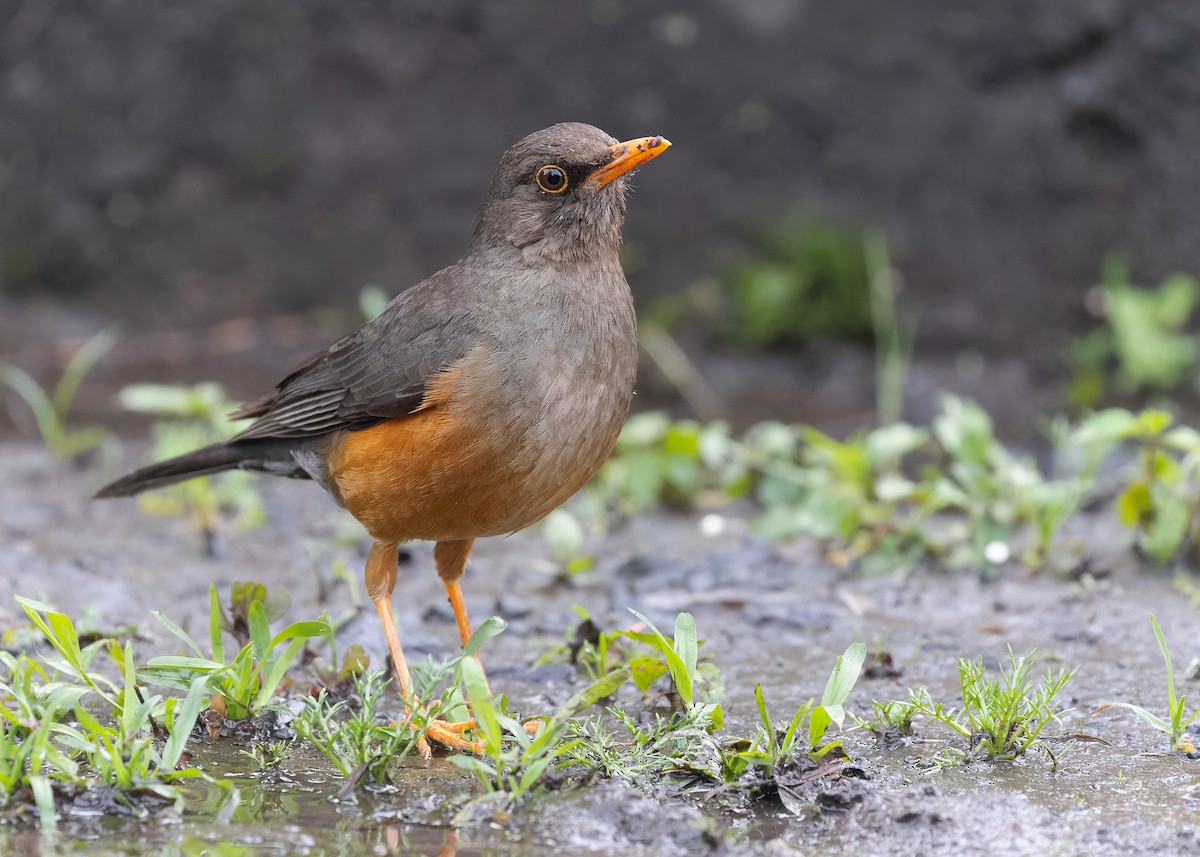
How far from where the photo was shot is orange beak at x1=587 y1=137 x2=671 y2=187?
184 inches

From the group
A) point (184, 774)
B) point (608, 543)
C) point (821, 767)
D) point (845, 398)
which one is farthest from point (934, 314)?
point (184, 774)

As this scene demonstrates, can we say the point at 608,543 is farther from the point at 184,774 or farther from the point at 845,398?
the point at 184,774

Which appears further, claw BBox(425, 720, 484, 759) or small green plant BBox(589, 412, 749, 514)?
small green plant BBox(589, 412, 749, 514)

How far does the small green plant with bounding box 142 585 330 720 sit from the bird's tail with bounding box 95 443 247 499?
1.32 metres

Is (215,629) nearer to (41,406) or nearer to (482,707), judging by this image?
(482,707)

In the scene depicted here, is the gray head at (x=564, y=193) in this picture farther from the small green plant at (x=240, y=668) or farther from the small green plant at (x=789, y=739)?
the small green plant at (x=789, y=739)

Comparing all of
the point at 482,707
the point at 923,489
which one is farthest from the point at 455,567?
the point at 923,489

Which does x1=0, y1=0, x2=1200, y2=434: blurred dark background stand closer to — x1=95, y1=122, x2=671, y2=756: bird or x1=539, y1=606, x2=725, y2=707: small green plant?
x1=95, y1=122, x2=671, y2=756: bird

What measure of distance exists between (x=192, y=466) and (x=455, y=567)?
114cm

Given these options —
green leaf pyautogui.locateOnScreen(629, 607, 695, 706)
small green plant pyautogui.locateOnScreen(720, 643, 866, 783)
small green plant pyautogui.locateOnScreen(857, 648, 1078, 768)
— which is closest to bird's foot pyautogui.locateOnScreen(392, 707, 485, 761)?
green leaf pyautogui.locateOnScreen(629, 607, 695, 706)

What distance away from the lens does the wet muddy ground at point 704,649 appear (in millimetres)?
3342

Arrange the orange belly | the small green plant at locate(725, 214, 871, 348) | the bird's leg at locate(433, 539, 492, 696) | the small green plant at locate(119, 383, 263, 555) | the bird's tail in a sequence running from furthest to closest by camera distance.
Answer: the small green plant at locate(725, 214, 871, 348) → the small green plant at locate(119, 383, 263, 555) → the bird's tail → the bird's leg at locate(433, 539, 492, 696) → the orange belly

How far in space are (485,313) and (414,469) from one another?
21.9 inches

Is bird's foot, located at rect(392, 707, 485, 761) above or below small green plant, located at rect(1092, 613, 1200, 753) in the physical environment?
below
